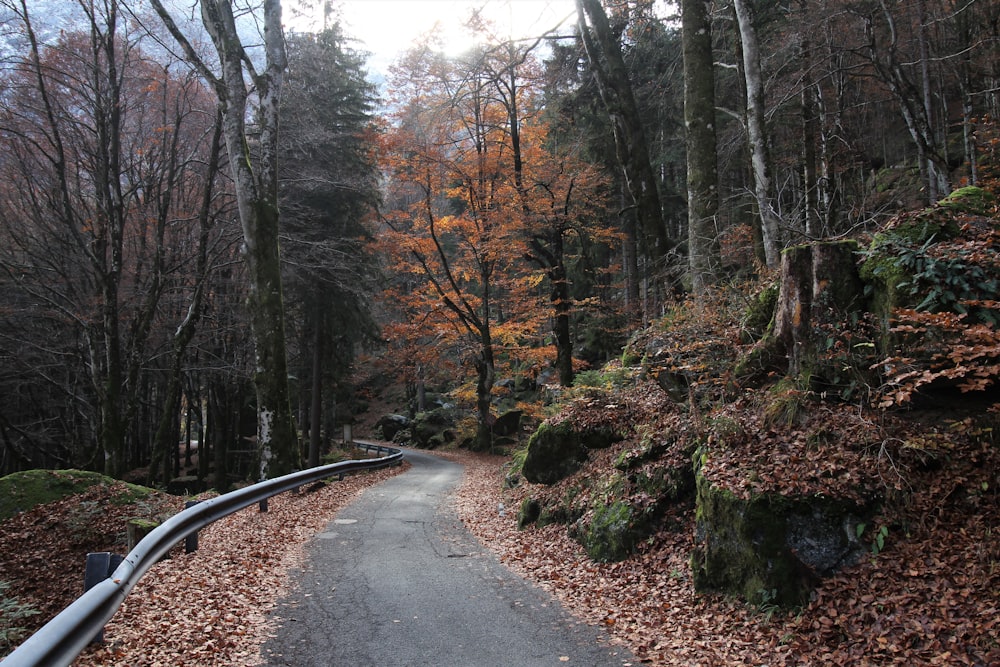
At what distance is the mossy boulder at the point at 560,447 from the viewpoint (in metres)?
9.61

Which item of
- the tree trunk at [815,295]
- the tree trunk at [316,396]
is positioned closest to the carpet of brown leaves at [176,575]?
the tree trunk at [815,295]

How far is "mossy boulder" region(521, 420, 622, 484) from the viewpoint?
31.5 feet

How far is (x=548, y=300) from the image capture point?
22.3m

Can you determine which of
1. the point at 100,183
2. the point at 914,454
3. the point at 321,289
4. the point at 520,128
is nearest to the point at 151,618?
the point at 914,454

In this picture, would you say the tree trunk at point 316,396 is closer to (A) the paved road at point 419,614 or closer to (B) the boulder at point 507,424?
(B) the boulder at point 507,424

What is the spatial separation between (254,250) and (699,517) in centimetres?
953

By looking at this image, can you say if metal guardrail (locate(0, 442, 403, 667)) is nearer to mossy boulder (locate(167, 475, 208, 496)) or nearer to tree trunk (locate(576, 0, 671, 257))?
tree trunk (locate(576, 0, 671, 257))

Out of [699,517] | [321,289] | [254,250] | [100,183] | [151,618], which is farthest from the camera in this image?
[321,289]

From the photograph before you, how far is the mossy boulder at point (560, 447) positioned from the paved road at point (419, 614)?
2.03 metres

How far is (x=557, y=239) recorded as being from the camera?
782 inches

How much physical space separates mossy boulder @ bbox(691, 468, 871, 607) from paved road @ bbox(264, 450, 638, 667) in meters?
1.22

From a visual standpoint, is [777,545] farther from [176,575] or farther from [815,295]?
[176,575]

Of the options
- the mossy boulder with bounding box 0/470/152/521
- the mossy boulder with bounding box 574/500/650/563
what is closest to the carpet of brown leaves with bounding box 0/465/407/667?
the mossy boulder with bounding box 0/470/152/521

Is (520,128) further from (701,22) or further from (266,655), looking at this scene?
(266,655)
